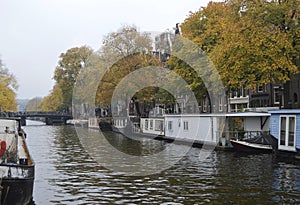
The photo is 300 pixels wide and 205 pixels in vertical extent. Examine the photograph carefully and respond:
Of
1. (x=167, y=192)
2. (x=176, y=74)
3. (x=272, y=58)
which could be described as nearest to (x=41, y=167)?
(x=167, y=192)

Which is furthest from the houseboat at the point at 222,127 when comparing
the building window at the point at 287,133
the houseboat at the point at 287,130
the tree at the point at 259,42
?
the tree at the point at 259,42

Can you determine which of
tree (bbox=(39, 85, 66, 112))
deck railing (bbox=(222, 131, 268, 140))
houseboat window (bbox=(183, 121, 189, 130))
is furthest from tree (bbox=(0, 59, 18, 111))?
deck railing (bbox=(222, 131, 268, 140))

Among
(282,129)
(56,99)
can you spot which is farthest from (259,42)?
(56,99)

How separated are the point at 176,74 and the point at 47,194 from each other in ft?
108

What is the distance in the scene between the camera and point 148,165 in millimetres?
26781

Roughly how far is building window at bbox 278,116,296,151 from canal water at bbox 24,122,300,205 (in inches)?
60.5

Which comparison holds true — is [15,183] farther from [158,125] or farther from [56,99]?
[56,99]

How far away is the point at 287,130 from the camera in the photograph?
2939 centimetres

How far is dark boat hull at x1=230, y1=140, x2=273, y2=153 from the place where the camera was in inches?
1242

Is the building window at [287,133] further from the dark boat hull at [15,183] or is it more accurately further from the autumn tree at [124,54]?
the autumn tree at [124,54]

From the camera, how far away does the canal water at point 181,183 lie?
17078 mm

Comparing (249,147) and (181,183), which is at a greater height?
(249,147)

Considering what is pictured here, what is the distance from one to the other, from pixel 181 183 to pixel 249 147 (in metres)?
13.4

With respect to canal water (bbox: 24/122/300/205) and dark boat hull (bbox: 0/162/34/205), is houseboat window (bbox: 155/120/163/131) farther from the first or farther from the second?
dark boat hull (bbox: 0/162/34/205)
